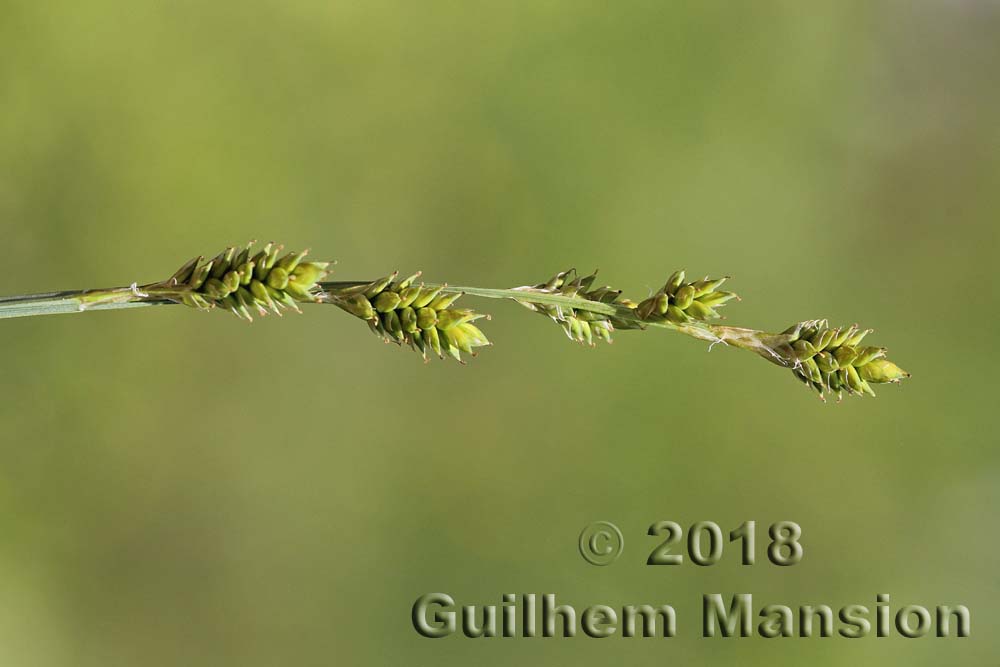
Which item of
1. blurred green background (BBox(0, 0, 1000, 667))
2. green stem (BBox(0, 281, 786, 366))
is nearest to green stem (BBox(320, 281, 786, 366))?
green stem (BBox(0, 281, 786, 366))

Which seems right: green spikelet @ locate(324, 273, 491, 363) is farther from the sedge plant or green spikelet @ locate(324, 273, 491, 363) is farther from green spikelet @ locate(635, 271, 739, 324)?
green spikelet @ locate(635, 271, 739, 324)

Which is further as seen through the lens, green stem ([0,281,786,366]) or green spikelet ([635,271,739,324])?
green spikelet ([635,271,739,324])

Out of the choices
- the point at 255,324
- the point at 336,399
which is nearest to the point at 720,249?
the point at 336,399

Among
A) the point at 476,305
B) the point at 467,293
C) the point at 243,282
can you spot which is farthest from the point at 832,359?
the point at 476,305

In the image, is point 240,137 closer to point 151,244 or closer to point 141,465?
point 151,244

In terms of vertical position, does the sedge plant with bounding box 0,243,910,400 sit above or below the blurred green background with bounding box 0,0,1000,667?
below

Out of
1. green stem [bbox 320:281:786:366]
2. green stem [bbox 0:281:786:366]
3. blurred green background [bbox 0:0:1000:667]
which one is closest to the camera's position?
green stem [bbox 0:281:786:366]
